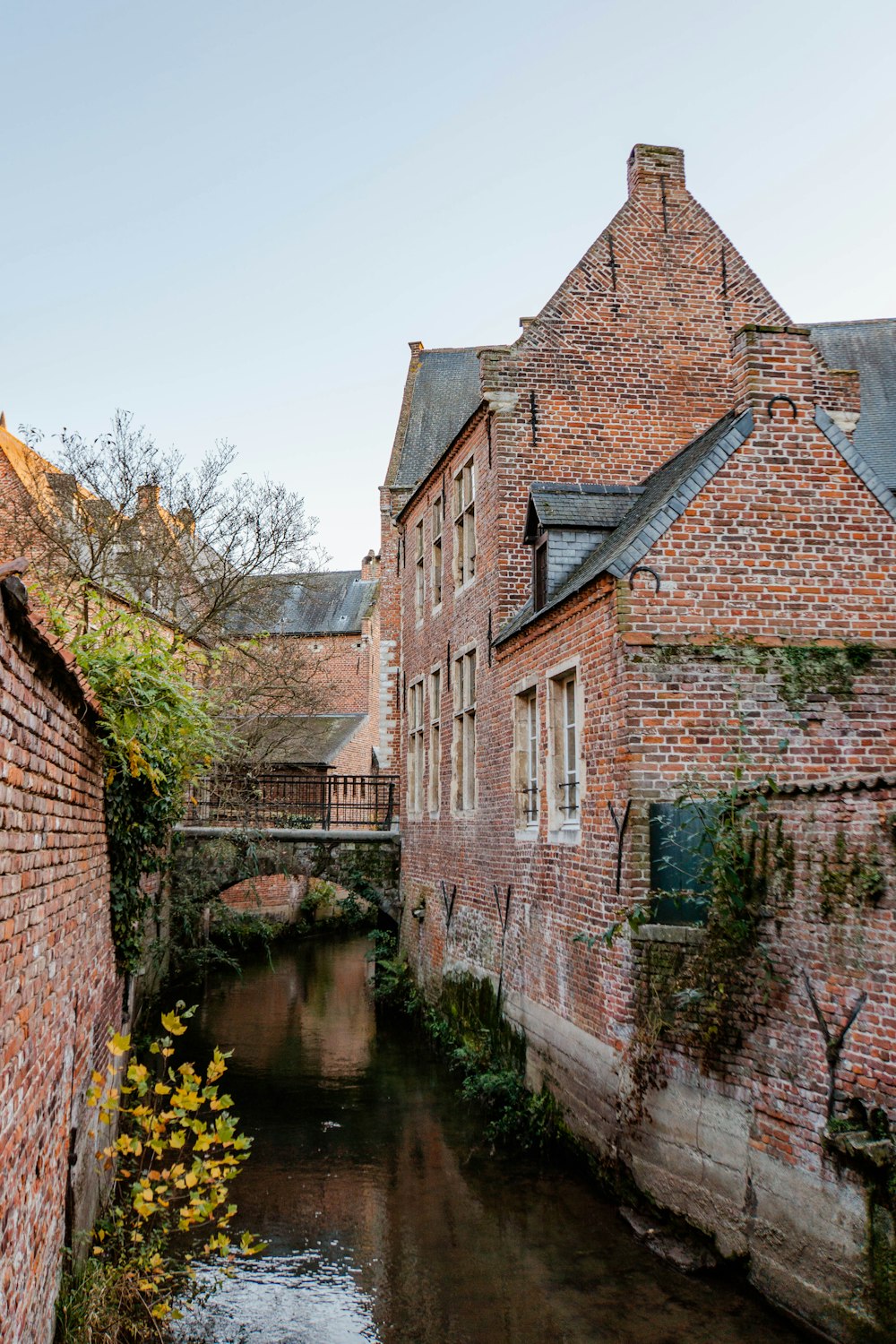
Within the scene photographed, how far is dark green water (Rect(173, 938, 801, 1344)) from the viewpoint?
6.16m

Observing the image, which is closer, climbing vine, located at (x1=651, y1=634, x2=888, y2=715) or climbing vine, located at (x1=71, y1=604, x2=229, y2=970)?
climbing vine, located at (x1=71, y1=604, x2=229, y2=970)

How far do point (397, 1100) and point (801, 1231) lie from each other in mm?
6562

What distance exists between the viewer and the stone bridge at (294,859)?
18500 mm

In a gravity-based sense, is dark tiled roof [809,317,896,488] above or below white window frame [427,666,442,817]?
above

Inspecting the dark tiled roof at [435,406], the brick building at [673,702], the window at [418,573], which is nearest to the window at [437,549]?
the brick building at [673,702]

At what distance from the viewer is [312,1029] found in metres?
15.7

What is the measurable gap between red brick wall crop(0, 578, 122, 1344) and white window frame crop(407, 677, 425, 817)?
34.8 ft

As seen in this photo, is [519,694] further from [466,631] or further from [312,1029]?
[312,1029]

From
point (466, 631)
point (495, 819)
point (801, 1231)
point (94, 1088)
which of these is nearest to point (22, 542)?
point (466, 631)

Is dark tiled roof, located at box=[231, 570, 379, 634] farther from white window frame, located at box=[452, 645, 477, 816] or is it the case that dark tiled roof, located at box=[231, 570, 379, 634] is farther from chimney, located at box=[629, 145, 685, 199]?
chimney, located at box=[629, 145, 685, 199]

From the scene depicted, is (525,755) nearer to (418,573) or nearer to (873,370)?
(418,573)

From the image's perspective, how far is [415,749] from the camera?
17250mm

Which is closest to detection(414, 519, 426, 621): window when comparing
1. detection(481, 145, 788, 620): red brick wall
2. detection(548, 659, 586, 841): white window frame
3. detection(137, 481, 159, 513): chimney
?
detection(481, 145, 788, 620): red brick wall

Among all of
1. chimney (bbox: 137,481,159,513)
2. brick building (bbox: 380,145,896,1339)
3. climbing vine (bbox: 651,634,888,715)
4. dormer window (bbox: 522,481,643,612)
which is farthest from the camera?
chimney (bbox: 137,481,159,513)
